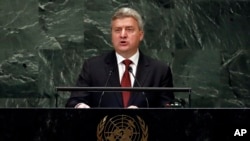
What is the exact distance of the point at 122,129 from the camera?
3.74 m

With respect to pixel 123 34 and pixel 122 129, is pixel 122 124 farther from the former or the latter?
pixel 123 34

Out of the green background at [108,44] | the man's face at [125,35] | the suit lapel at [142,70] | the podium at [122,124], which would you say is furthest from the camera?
the green background at [108,44]

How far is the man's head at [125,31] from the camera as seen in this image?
4.85 metres

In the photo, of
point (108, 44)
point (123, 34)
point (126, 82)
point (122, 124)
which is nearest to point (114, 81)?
point (126, 82)

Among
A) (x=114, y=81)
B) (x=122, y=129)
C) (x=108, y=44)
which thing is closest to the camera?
(x=122, y=129)

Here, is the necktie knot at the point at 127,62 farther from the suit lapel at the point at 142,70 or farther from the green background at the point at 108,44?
the green background at the point at 108,44

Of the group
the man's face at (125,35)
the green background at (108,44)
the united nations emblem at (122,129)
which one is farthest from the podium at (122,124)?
the green background at (108,44)

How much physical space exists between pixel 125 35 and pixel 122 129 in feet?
4.11

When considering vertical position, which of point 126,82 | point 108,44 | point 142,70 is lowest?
point 126,82

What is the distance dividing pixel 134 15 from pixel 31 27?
2117mm

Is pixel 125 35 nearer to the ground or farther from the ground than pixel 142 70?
farther from the ground

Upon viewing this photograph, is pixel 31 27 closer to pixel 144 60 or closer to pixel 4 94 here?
pixel 4 94

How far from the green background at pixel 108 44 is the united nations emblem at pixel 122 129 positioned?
3.02 meters

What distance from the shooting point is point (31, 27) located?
6.74 m
